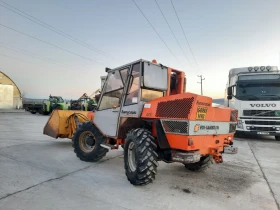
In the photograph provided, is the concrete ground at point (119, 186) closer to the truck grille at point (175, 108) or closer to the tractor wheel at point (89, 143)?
the tractor wheel at point (89, 143)

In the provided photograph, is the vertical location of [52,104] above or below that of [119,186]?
above

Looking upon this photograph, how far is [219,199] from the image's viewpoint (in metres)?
3.55

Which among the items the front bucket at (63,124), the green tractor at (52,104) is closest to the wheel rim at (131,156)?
the front bucket at (63,124)

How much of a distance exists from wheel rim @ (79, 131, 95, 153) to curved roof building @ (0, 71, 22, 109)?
32.4m

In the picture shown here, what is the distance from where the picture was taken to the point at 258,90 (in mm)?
10250

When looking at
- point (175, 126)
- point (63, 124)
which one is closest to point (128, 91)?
point (175, 126)

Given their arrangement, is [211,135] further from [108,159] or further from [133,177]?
[108,159]

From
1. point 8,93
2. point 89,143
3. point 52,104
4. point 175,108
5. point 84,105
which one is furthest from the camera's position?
point 8,93

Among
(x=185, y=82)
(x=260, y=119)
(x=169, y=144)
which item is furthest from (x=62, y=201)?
(x=260, y=119)

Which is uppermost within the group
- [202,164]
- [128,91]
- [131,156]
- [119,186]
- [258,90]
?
[258,90]

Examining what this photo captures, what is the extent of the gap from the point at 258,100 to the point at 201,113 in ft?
25.0

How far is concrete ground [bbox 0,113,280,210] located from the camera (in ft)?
10.7

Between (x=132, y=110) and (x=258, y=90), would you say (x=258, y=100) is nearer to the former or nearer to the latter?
(x=258, y=90)

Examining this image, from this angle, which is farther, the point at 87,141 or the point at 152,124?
the point at 87,141
